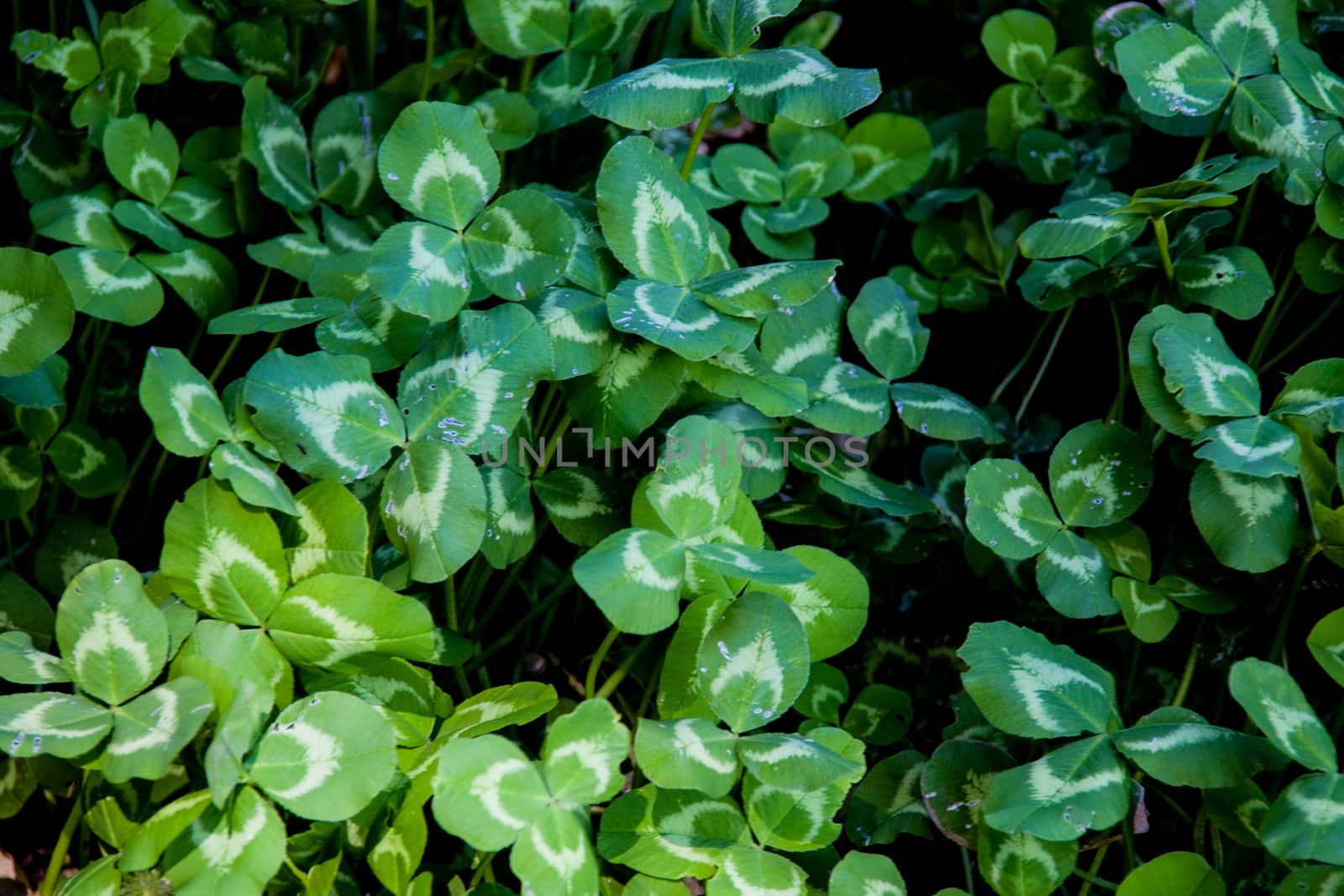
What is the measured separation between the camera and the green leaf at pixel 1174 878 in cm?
100

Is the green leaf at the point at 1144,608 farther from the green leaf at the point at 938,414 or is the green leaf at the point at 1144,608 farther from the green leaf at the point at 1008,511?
the green leaf at the point at 938,414

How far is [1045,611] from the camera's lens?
4.28 feet

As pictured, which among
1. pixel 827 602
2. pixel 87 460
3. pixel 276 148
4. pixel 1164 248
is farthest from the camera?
pixel 276 148

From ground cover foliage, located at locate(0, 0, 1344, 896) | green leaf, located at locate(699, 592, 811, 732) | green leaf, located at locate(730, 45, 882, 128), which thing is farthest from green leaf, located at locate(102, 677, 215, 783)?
green leaf, located at locate(730, 45, 882, 128)

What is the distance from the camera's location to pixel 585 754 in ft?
3.24

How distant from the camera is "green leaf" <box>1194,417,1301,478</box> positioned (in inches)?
42.0

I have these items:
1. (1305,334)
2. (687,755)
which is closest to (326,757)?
(687,755)

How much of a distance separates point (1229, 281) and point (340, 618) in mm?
1033

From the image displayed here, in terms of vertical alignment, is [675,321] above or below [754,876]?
above

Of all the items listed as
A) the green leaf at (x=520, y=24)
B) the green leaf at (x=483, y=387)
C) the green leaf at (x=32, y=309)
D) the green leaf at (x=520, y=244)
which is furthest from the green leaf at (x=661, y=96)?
the green leaf at (x=32, y=309)

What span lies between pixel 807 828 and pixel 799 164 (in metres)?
0.92

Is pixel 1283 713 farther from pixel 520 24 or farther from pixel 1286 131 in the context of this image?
pixel 520 24

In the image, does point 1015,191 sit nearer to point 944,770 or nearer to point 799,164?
point 799,164

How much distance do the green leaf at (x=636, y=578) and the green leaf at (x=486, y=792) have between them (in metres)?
0.15
